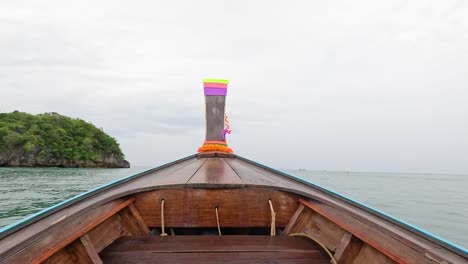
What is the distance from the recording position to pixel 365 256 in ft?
5.69

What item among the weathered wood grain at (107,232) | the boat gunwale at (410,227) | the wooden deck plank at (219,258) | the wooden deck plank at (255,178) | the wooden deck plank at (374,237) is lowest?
the wooden deck plank at (219,258)

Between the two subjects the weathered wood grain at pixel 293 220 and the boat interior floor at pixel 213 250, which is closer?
the boat interior floor at pixel 213 250

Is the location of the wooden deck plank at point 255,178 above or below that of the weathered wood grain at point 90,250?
above

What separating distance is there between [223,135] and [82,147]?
82.8 m

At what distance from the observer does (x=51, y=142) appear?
72250 millimetres

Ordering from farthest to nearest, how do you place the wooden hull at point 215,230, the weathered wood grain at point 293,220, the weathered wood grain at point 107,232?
the weathered wood grain at point 293,220 → the weathered wood grain at point 107,232 → the wooden hull at point 215,230

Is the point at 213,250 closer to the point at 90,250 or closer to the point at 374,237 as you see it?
the point at 90,250

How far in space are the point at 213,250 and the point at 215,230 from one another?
0.74m

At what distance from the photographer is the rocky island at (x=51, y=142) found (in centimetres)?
Answer: 6550

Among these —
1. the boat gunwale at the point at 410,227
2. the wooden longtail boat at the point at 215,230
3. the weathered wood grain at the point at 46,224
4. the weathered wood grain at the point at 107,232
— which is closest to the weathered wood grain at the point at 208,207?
the wooden longtail boat at the point at 215,230

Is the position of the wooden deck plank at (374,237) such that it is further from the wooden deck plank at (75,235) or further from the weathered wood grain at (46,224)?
the wooden deck plank at (75,235)

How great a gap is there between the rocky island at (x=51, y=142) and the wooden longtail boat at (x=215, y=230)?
250 feet

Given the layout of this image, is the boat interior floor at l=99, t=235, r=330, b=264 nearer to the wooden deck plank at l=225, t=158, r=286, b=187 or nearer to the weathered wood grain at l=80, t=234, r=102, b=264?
the weathered wood grain at l=80, t=234, r=102, b=264

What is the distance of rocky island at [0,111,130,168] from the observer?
65500 millimetres
